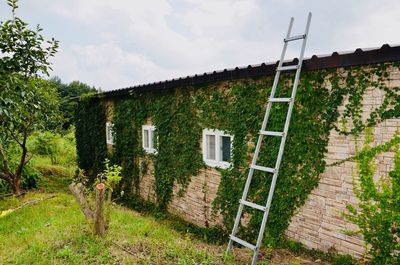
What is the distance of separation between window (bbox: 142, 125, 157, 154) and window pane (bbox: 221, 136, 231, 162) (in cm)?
285

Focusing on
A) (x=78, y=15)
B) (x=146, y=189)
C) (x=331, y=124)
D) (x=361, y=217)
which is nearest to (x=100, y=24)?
(x=78, y=15)

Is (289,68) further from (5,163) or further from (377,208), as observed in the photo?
(5,163)

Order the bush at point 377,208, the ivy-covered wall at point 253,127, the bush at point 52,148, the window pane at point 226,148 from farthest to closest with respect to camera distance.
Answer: the bush at point 52,148
the window pane at point 226,148
the ivy-covered wall at point 253,127
the bush at point 377,208

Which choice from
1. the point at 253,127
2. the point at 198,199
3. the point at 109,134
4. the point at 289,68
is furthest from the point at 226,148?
the point at 109,134

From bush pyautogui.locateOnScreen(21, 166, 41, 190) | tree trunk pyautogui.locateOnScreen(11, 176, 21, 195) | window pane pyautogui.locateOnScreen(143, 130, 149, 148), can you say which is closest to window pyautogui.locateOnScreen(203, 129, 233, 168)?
window pane pyautogui.locateOnScreen(143, 130, 149, 148)

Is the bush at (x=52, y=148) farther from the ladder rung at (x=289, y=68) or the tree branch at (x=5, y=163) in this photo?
the ladder rung at (x=289, y=68)

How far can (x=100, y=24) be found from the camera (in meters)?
13.2

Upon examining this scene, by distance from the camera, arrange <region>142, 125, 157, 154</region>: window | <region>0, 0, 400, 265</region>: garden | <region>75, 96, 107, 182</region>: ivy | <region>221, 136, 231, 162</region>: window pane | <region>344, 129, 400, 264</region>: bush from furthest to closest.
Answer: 1. <region>75, 96, 107, 182</region>: ivy
2. <region>142, 125, 157, 154</region>: window
3. <region>221, 136, 231, 162</region>: window pane
4. <region>0, 0, 400, 265</region>: garden
5. <region>344, 129, 400, 264</region>: bush

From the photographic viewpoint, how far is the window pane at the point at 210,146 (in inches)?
301

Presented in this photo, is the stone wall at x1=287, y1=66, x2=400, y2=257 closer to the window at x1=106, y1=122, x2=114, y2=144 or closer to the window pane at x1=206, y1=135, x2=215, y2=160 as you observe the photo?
the window pane at x1=206, y1=135, x2=215, y2=160

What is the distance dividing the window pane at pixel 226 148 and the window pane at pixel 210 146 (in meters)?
0.31

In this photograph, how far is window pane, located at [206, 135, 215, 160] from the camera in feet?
25.1

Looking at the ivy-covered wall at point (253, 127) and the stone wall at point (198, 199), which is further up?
the ivy-covered wall at point (253, 127)

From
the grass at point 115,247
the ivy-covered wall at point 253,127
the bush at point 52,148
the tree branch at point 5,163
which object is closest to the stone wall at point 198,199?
the ivy-covered wall at point 253,127
